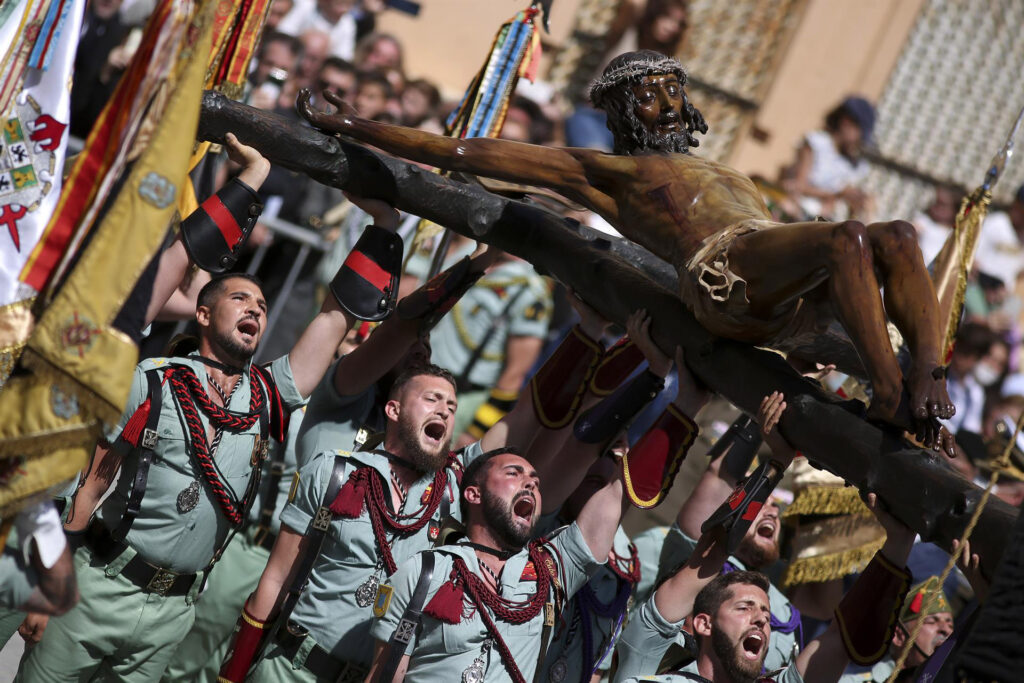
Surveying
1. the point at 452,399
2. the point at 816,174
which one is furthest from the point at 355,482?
the point at 816,174

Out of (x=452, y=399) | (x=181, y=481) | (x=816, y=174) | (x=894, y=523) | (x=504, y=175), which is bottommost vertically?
(x=181, y=481)

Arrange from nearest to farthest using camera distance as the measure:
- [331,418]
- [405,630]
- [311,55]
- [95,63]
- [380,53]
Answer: [405,630] < [331,418] < [95,63] < [311,55] < [380,53]

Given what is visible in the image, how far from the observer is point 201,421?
14.1ft

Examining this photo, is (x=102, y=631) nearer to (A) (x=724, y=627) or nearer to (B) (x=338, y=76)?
(A) (x=724, y=627)

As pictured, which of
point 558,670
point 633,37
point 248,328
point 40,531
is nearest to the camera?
point 40,531

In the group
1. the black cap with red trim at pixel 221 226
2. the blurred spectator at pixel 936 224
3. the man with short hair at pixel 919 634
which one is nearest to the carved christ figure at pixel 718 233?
the black cap with red trim at pixel 221 226

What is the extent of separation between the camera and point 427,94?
7.72m

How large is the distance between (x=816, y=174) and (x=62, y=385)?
23.4 ft

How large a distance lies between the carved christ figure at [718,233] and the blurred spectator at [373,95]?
119 inches

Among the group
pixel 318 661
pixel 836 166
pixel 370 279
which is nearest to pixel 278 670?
pixel 318 661

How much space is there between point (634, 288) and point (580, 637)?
4.05 feet

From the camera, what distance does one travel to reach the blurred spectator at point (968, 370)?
7984 mm

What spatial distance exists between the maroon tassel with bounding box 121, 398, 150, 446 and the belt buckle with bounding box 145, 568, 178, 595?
0.45 m

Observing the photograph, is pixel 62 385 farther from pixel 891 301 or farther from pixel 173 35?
pixel 891 301
